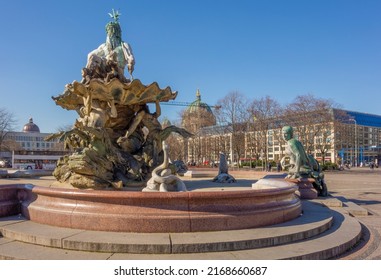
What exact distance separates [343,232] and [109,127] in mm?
8196

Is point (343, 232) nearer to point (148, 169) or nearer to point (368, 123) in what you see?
point (148, 169)

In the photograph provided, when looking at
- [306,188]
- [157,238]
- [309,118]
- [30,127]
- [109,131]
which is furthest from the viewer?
[30,127]

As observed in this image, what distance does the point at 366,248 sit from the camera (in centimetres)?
593

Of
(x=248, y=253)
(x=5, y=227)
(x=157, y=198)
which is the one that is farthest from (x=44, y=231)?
(x=248, y=253)

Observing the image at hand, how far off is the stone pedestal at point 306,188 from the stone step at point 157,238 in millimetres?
4553

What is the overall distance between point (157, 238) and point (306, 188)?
7.07 meters

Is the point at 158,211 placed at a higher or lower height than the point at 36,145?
lower

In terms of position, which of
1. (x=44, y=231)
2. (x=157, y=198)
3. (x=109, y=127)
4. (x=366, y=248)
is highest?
(x=109, y=127)

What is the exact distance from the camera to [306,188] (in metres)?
10.9

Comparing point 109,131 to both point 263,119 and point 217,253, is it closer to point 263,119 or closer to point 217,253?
point 217,253

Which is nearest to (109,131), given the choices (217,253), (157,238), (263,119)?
(157,238)

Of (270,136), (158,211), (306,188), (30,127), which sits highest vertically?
(30,127)

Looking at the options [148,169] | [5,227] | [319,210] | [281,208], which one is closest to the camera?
[5,227]
